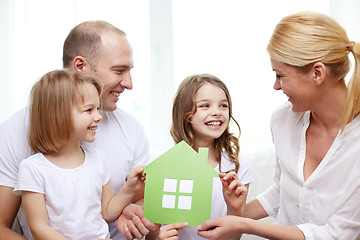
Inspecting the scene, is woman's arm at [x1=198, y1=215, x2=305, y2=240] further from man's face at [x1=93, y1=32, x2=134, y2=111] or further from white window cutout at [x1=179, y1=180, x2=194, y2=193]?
man's face at [x1=93, y1=32, x2=134, y2=111]

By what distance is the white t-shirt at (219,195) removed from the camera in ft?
6.17

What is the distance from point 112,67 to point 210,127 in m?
0.50

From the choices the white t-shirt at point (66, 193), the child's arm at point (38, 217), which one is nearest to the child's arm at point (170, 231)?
the white t-shirt at point (66, 193)

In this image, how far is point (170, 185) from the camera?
1.61 meters

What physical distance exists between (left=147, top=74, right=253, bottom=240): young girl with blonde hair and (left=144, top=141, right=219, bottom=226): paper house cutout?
0.27 m

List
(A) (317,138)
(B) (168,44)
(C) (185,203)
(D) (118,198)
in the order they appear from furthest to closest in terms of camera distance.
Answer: (B) (168,44) < (A) (317,138) < (D) (118,198) < (C) (185,203)

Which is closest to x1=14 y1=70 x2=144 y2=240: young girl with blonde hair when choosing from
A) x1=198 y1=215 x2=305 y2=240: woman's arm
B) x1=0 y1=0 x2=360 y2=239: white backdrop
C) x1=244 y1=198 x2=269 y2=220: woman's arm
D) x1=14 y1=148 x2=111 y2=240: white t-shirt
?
x1=14 y1=148 x2=111 y2=240: white t-shirt

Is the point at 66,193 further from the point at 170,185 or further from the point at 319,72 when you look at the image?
the point at 319,72

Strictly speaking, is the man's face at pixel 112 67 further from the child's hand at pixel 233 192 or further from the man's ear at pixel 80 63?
the child's hand at pixel 233 192

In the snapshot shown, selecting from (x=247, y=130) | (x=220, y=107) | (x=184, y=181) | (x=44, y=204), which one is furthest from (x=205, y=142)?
(x=247, y=130)

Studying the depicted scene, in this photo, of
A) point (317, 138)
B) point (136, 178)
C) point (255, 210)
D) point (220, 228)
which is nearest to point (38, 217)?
point (136, 178)

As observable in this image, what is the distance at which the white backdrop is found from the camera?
2.91m

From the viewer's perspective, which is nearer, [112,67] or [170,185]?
[170,185]

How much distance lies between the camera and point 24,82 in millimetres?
3123
